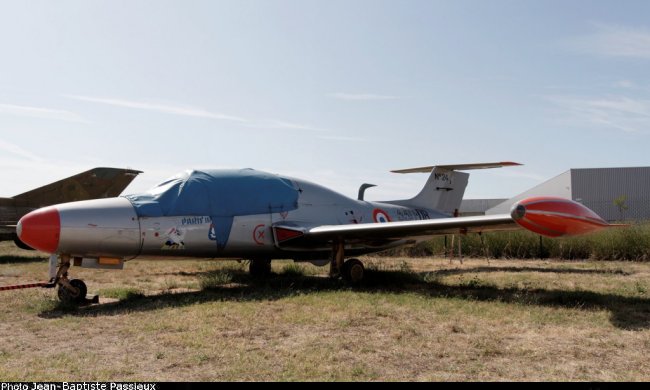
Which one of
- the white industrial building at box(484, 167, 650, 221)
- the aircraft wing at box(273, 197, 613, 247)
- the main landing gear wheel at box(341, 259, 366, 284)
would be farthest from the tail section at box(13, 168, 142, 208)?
the white industrial building at box(484, 167, 650, 221)

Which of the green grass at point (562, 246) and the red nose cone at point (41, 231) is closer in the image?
the red nose cone at point (41, 231)

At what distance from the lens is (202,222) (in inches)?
407

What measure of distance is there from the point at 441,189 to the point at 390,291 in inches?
242

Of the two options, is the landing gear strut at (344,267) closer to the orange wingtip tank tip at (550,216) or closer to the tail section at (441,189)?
the tail section at (441,189)

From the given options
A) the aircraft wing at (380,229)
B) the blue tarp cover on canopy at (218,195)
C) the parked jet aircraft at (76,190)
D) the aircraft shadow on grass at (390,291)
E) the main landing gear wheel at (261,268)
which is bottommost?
the aircraft shadow on grass at (390,291)

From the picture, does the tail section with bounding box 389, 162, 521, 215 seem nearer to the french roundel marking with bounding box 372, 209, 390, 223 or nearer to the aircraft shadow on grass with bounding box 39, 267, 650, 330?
the french roundel marking with bounding box 372, 209, 390, 223

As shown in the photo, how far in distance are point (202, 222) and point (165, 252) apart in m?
0.86

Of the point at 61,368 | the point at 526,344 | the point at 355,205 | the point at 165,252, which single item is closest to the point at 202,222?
the point at 165,252

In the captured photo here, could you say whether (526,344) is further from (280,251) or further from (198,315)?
(280,251)

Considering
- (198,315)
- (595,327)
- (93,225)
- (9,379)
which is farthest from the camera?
(93,225)

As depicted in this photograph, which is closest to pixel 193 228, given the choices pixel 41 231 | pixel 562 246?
pixel 41 231

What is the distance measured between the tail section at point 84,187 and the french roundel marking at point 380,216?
10.8m

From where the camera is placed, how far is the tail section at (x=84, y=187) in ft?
68.5

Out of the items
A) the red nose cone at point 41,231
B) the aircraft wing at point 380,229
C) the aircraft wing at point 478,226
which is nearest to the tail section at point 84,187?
Result: the aircraft wing at point 380,229
